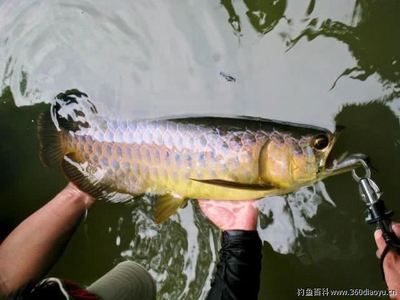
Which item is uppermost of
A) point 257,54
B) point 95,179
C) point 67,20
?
point 67,20

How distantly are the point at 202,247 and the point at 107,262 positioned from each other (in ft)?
1.45

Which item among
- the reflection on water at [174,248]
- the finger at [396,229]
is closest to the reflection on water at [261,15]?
the reflection on water at [174,248]

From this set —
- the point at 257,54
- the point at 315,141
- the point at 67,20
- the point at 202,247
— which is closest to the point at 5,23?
the point at 67,20

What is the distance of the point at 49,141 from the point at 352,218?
1283mm

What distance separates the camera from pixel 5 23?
88.0 inches

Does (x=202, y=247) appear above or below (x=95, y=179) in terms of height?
below

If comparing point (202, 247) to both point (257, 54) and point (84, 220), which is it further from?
point (257, 54)

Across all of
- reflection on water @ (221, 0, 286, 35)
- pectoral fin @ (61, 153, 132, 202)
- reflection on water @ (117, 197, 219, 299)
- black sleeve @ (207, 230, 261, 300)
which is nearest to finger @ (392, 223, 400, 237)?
black sleeve @ (207, 230, 261, 300)

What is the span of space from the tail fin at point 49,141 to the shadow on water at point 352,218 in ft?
3.50

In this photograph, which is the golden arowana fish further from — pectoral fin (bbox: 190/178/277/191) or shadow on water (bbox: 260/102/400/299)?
shadow on water (bbox: 260/102/400/299)

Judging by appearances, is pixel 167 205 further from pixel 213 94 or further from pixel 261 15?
pixel 261 15

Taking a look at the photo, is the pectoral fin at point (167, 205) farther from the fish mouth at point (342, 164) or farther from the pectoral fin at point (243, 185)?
the fish mouth at point (342, 164)

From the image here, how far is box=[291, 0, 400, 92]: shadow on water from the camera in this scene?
188 cm

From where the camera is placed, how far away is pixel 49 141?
206 centimetres
